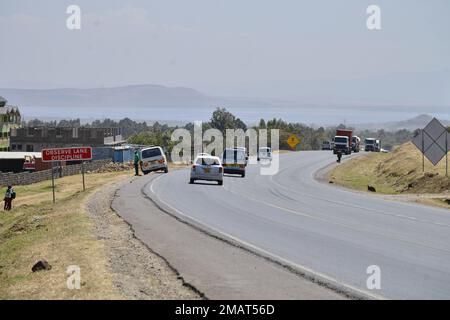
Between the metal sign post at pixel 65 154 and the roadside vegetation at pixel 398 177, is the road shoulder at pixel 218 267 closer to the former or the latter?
the metal sign post at pixel 65 154

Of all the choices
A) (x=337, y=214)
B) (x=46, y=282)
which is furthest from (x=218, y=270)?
(x=337, y=214)

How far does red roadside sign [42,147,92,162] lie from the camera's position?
114 ft

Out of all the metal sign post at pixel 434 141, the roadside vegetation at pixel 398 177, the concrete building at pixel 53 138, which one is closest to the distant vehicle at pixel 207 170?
the roadside vegetation at pixel 398 177

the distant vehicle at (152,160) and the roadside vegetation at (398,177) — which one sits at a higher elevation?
the distant vehicle at (152,160)

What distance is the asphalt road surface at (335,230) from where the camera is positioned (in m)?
12.7

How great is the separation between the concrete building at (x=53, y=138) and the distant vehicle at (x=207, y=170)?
80161 millimetres

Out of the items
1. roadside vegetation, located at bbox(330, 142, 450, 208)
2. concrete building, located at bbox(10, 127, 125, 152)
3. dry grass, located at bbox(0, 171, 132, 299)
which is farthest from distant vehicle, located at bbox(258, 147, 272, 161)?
dry grass, located at bbox(0, 171, 132, 299)

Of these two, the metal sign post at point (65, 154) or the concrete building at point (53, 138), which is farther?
the concrete building at point (53, 138)

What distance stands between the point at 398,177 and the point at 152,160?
18.4 metres

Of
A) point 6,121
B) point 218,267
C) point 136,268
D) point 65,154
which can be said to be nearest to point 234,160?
point 65,154

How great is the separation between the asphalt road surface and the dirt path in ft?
8.11

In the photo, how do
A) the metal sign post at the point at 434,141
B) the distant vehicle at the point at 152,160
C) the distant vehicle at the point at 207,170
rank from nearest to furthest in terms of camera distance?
the metal sign post at the point at 434,141, the distant vehicle at the point at 207,170, the distant vehicle at the point at 152,160

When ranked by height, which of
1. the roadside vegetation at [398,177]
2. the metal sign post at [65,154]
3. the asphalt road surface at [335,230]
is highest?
the metal sign post at [65,154]
